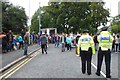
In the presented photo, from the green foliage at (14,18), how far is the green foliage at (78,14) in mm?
6473

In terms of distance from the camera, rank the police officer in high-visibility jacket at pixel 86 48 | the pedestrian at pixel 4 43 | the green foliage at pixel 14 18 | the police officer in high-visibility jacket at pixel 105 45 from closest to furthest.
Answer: the police officer in high-visibility jacket at pixel 105 45
the police officer in high-visibility jacket at pixel 86 48
the pedestrian at pixel 4 43
the green foliage at pixel 14 18

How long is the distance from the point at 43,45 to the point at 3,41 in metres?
3.17

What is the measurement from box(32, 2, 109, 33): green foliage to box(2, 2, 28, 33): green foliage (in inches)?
255

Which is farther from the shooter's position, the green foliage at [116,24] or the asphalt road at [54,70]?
the green foliage at [116,24]

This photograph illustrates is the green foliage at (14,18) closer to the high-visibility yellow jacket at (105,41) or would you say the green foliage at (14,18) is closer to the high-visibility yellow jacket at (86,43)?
the high-visibility yellow jacket at (86,43)

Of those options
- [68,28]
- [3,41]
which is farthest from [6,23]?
[3,41]

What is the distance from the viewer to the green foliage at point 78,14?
65438mm

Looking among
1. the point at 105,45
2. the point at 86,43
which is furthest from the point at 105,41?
the point at 86,43

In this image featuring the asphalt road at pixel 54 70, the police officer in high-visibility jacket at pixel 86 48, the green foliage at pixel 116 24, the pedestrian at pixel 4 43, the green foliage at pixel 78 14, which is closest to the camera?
the asphalt road at pixel 54 70

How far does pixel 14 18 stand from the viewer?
6688cm

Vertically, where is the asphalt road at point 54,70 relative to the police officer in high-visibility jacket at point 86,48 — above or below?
below

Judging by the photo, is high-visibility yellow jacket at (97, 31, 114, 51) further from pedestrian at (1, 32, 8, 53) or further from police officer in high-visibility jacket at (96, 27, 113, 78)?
pedestrian at (1, 32, 8, 53)

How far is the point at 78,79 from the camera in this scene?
1163 cm

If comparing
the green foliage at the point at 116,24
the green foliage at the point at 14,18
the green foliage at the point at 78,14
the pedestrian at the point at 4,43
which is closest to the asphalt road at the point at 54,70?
the pedestrian at the point at 4,43
